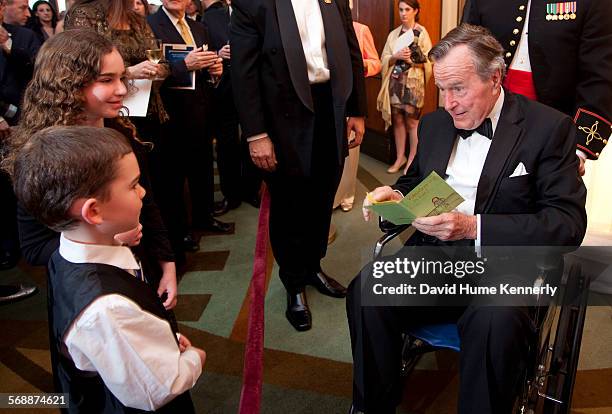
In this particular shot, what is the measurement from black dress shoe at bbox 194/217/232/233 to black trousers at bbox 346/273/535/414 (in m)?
2.30

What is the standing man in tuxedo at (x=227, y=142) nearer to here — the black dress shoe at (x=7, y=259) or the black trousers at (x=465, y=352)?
the black dress shoe at (x=7, y=259)

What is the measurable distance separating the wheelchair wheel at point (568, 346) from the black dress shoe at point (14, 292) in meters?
2.73

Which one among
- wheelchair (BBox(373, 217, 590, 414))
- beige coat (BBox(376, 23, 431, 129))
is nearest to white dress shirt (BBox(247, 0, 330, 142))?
wheelchair (BBox(373, 217, 590, 414))

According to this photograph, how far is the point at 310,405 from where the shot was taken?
6.98 feet

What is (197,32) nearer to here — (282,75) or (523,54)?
(282,75)

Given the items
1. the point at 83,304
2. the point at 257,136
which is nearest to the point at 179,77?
the point at 257,136

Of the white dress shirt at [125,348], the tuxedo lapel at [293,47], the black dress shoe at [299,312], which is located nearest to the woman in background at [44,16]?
the tuxedo lapel at [293,47]

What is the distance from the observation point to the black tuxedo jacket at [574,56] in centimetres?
213

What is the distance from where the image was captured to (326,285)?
9.62 ft

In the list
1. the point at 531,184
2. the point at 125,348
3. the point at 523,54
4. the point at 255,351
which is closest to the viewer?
the point at 125,348

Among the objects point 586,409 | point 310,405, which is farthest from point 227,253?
point 586,409

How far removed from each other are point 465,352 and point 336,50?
4.74 feet

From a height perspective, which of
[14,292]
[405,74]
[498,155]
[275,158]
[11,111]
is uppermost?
[498,155]

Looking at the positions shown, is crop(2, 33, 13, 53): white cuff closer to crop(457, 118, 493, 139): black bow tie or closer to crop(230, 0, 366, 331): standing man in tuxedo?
crop(230, 0, 366, 331): standing man in tuxedo
